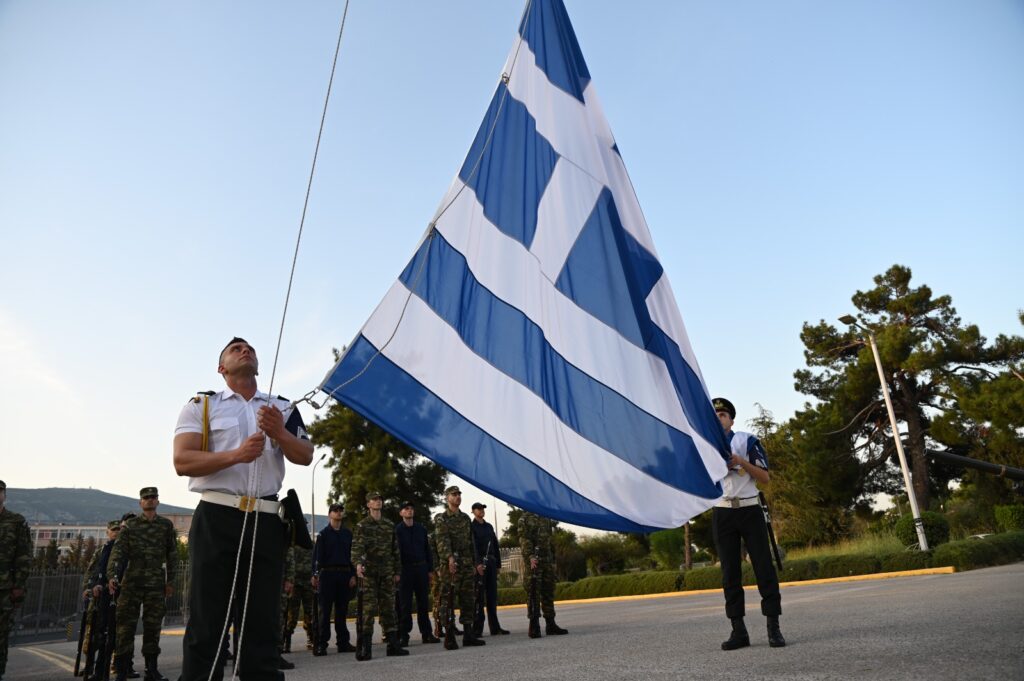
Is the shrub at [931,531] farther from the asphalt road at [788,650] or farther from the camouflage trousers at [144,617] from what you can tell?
the camouflage trousers at [144,617]

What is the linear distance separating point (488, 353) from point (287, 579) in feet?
20.8

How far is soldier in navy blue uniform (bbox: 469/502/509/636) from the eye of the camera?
422 inches

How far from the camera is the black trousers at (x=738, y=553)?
581 centimetres

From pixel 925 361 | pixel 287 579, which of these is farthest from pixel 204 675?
pixel 925 361

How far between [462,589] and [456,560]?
363 millimetres

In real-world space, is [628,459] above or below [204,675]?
above

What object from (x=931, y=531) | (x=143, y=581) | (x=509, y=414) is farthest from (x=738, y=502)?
(x=931, y=531)

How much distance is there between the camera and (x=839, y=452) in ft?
101

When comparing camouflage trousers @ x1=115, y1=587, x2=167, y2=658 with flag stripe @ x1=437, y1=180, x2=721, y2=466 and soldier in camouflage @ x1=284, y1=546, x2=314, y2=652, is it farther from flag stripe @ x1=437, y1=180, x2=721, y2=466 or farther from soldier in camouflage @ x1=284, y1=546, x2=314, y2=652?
flag stripe @ x1=437, y1=180, x2=721, y2=466

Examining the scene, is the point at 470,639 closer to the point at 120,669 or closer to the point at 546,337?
the point at 120,669

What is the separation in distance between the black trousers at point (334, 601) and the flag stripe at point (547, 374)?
7.36 metres

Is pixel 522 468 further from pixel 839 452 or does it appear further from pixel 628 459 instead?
pixel 839 452

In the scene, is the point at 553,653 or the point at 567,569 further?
the point at 567,569

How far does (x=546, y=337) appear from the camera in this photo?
15.3 ft
